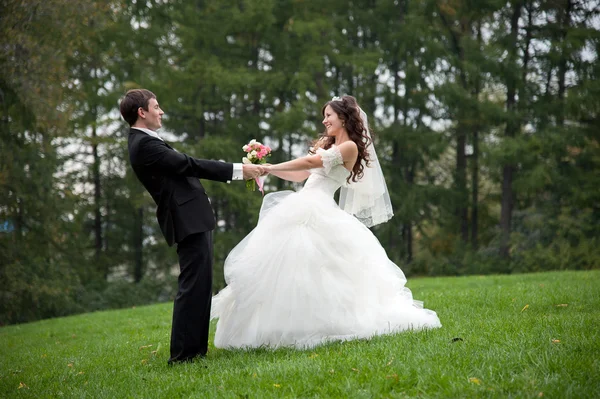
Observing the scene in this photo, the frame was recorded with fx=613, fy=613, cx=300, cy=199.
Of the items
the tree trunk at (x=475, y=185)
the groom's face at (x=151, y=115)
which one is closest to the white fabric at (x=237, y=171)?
the groom's face at (x=151, y=115)

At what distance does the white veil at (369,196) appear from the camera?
Result: 6.95m

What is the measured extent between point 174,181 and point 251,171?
864 millimetres

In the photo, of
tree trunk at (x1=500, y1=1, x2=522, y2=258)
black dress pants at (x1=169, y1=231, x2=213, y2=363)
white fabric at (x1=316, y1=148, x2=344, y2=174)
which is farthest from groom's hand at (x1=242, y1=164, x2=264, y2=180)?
tree trunk at (x1=500, y1=1, x2=522, y2=258)

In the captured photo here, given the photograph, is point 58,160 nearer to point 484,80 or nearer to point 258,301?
point 484,80

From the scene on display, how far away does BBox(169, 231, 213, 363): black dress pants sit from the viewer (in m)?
5.74

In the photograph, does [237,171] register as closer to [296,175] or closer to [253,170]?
[253,170]

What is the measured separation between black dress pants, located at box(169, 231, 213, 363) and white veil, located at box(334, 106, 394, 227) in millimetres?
2032

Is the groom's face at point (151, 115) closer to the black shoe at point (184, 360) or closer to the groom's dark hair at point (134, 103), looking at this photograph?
the groom's dark hair at point (134, 103)

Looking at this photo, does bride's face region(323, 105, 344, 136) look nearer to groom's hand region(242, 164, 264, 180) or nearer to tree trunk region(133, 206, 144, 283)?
groom's hand region(242, 164, 264, 180)

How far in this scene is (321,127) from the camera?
71.8 feet

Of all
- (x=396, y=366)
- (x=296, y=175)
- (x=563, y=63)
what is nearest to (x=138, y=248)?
(x=563, y=63)

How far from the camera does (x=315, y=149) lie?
6934 millimetres

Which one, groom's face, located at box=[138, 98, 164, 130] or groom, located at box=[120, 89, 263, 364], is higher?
groom's face, located at box=[138, 98, 164, 130]

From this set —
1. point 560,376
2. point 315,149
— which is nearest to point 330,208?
point 315,149
